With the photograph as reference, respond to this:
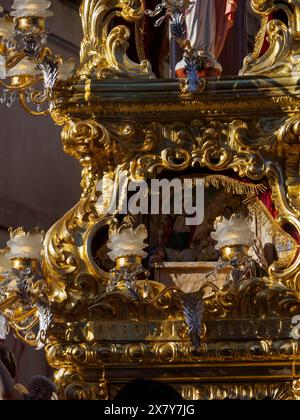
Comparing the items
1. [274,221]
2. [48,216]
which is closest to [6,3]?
[48,216]

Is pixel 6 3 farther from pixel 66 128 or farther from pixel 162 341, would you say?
pixel 162 341

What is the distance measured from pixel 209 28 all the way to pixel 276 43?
0.36m

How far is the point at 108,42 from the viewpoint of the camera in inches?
317

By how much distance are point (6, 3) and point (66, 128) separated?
2334 mm

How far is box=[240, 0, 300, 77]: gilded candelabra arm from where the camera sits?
794cm

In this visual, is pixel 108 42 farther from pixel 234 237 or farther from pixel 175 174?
pixel 234 237

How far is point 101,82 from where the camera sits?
A: 793cm

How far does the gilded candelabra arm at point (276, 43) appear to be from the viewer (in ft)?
26.0

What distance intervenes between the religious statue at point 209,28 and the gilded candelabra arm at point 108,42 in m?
0.23

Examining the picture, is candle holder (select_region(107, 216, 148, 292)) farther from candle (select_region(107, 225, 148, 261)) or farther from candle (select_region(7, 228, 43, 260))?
candle (select_region(7, 228, 43, 260))

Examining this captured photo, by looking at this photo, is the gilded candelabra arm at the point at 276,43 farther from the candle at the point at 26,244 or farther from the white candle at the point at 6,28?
the candle at the point at 26,244

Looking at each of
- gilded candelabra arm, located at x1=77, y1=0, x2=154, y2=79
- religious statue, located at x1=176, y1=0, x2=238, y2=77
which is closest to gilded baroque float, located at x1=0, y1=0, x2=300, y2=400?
gilded candelabra arm, located at x1=77, y1=0, x2=154, y2=79
